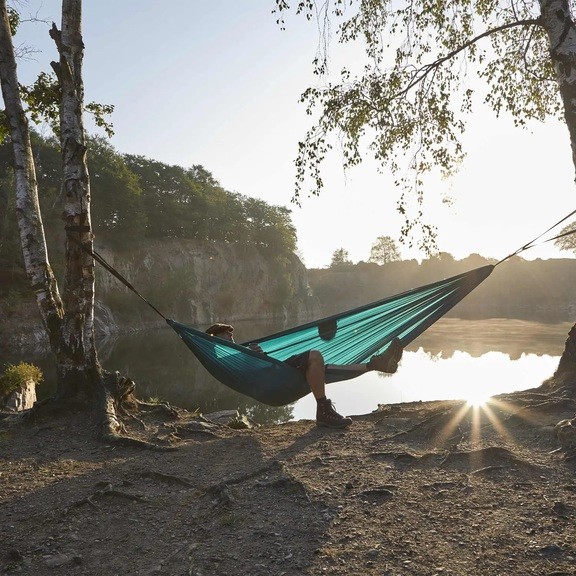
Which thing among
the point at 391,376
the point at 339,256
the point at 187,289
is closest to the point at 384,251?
the point at 339,256

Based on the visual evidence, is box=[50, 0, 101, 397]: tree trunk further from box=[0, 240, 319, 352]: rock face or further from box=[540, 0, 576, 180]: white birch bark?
box=[0, 240, 319, 352]: rock face

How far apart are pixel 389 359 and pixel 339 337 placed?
22.8 inches

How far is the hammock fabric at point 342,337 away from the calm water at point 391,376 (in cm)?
225

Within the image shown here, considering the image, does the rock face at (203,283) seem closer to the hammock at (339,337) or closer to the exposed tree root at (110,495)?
the hammock at (339,337)

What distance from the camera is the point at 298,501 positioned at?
258cm

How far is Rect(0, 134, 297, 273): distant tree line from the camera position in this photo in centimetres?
2500

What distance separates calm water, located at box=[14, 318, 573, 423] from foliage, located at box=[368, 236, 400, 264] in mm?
52790

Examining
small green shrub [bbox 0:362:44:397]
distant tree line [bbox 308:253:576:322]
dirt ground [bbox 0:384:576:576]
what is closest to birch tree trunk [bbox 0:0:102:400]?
dirt ground [bbox 0:384:576:576]

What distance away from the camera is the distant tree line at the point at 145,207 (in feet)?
82.0

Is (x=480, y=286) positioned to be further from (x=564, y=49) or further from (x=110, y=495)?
(x=110, y=495)

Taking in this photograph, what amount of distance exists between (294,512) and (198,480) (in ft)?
2.55

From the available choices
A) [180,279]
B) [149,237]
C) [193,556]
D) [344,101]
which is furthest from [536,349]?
[149,237]

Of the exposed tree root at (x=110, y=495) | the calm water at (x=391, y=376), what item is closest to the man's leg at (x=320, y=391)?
the exposed tree root at (x=110, y=495)

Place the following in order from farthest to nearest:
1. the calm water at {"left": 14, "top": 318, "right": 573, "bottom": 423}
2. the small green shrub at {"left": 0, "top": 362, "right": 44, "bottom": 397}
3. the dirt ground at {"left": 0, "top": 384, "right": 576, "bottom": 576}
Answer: the calm water at {"left": 14, "top": 318, "right": 573, "bottom": 423}
the small green shrub at {"left": 0, "top": 362, "right": 44, "bottom": 397}
the dirt ground at {"left": 0, "top": 384, "right": 576, "bottom": 576}
